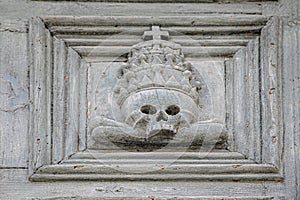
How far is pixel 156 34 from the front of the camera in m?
3.55

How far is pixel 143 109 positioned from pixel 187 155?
0.19 m

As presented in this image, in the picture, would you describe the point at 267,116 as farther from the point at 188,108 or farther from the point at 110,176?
the point at 110,176

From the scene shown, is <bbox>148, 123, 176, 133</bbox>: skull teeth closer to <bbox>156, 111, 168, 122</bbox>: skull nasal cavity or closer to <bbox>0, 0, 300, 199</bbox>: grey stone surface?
<bbox>156, 111, 168, 122</bbox>: skull nasal cavity

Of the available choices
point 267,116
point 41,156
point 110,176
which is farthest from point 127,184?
point 267,116

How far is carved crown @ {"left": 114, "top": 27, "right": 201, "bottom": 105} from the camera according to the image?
3.41 metres

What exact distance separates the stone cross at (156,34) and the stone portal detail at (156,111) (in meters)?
0.06

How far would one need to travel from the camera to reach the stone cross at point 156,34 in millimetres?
3544

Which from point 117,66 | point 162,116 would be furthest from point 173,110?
point 117,66

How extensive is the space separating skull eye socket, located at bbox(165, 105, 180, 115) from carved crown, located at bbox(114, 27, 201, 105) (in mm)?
64

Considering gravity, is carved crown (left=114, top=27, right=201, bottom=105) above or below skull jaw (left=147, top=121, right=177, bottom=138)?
above

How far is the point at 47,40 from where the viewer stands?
354cm

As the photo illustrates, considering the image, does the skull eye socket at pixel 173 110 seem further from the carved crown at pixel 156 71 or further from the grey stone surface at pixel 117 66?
the grey stone surface at pixel 117 66

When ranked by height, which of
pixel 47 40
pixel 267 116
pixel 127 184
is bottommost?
pixel 127 184

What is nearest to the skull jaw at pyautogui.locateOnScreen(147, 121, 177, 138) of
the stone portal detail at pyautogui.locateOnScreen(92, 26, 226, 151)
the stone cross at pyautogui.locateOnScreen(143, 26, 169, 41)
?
the stone portal detail at pyautogui.locateOnScreen(92, 26, 226, 151)
